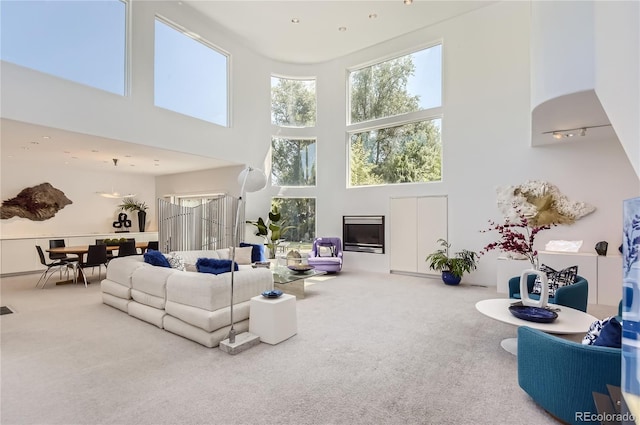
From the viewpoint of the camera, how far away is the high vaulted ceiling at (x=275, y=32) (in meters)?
6.25

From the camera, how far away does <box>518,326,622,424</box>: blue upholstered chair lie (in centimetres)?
188

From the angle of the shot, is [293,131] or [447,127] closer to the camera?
[447,127]

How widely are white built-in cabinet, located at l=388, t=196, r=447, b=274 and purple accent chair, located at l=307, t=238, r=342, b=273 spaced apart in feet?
4.40

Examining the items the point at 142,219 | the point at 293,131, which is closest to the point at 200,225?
the point at 142,219

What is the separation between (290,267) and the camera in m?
5.89

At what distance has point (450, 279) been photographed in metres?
6.59

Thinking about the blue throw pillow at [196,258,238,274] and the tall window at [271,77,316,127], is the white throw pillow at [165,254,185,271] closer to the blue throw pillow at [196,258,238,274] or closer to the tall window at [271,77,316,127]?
the blue throw pillow at [196,258,238,274]

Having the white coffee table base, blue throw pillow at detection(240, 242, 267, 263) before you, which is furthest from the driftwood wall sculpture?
the white coffee table base

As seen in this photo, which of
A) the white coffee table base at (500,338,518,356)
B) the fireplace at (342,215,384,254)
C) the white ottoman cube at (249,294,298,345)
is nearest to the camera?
the white coffee table base at (500,338,518,356)

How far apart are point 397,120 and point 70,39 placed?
265 inches

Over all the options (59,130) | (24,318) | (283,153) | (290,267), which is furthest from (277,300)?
(283,153)

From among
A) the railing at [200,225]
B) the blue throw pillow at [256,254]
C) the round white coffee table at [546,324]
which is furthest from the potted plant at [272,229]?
the round white coffee table at [546,324]

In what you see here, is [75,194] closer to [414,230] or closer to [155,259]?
[155,259]

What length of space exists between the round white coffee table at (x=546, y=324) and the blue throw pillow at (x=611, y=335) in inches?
28.9
